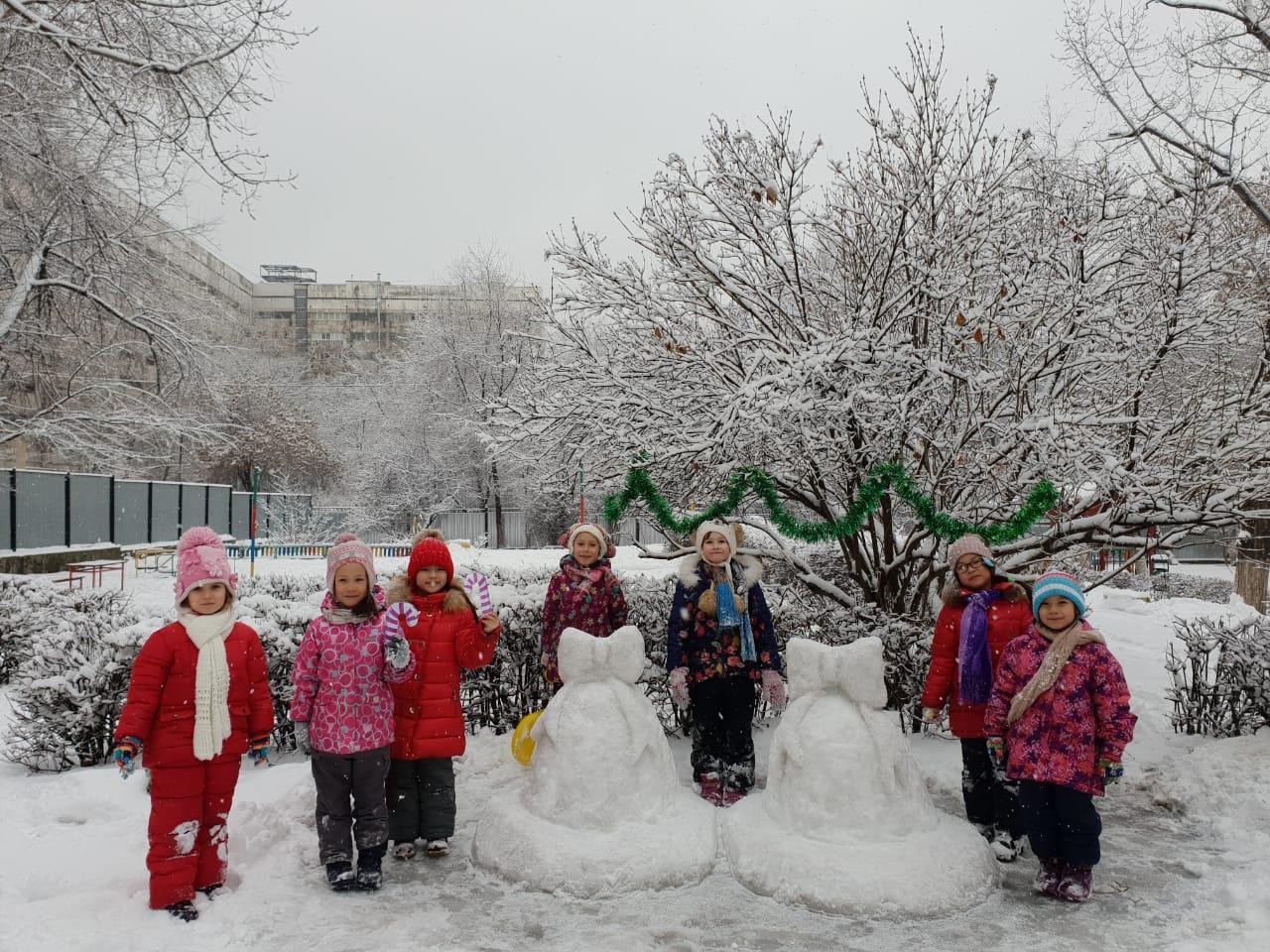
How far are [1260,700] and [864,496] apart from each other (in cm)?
261

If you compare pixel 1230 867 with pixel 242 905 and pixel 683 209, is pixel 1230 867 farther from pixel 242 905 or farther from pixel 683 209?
pixel 683 209

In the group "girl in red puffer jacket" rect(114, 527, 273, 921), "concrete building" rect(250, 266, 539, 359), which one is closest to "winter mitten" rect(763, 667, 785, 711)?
"girl in red puffer jacket" rect(114, 527, 273, 921)

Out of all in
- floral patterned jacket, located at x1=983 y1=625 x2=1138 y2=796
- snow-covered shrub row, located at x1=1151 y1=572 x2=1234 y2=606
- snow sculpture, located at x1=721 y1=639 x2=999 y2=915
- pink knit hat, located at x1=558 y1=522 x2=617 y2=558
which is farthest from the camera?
snow-covered shrub row, located at x1=1151 y1=572 x2=1234 y2=606

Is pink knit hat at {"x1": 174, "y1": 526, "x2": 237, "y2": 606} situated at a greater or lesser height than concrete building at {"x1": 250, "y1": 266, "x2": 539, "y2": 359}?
lesser

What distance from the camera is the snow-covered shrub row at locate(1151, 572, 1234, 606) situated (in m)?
15.6

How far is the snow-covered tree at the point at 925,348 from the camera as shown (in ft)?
16.5

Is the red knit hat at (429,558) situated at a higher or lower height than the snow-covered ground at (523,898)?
higher

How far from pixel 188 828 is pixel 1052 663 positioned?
374 centimetres

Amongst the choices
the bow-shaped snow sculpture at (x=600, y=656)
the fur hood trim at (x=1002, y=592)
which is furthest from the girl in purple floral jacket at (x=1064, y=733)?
the bow-shaped snow sculpture at (x=600, y=656)

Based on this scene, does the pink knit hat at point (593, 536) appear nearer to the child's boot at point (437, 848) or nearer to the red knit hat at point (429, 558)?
the red knit hat at point (429, 558)

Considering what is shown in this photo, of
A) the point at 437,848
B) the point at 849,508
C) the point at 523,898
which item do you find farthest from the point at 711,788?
the point at 849,508

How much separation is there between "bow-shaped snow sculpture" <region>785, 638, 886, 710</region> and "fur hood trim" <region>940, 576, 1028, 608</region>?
638 mm

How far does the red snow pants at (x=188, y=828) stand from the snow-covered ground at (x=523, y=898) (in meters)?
0.11

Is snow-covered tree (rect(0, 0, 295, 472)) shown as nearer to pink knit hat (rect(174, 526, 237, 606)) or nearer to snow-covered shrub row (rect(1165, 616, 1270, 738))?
pink knit hat (rect(174, 526, 237, 606))
